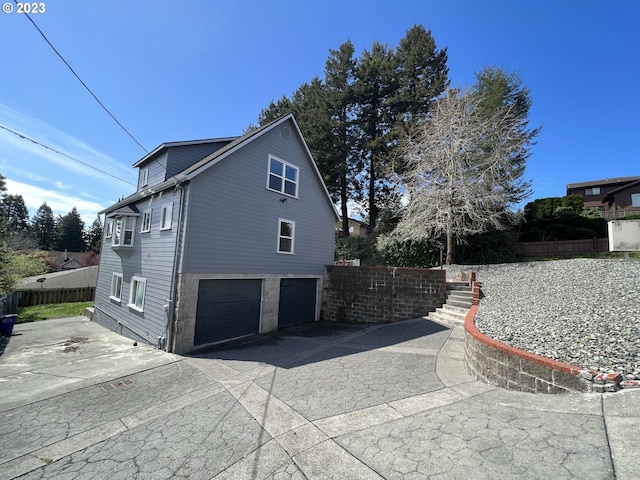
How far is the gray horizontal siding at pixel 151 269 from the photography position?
9.80 m

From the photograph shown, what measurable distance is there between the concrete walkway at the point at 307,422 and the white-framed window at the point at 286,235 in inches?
215

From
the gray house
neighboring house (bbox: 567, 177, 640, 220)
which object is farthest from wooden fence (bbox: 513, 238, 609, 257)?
neighboring house (bbox: 567, 177, 640, 220)

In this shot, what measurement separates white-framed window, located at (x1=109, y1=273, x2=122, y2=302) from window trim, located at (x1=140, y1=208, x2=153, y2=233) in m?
3.32

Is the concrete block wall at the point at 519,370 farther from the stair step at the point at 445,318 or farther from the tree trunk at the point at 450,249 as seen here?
the tree trunk at the point at 450,249

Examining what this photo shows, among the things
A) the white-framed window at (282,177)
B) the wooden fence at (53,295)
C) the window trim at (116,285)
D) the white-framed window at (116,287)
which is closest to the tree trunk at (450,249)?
the white-framed window at (282,177)

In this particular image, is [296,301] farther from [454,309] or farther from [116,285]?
[116,285]

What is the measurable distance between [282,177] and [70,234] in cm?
6952

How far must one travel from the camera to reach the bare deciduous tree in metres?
15.2

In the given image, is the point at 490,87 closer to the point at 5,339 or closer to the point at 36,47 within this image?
the point at 36,47

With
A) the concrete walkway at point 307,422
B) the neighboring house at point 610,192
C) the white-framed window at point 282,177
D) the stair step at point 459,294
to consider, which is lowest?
the concrete walkway at point 307,422

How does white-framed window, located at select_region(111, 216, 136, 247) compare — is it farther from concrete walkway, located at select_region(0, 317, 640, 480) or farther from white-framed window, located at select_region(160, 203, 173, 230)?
concrete walkway, located at select_region(0, 317, 640, 480)

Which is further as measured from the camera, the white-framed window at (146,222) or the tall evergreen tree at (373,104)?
the tall evergreen tree at (373,104)

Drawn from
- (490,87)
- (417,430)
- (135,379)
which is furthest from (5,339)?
(490,87)

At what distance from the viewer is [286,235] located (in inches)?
502
